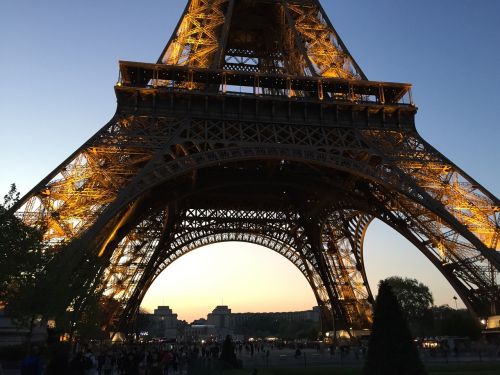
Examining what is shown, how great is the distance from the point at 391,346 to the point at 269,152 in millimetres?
18208

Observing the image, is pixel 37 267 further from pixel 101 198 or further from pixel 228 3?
pixel 228 3

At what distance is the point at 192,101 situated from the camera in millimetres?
28734

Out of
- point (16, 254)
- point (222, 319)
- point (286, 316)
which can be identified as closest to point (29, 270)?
point (16, 254)

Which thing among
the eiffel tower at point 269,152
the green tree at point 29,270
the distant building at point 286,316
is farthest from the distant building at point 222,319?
the green tree at point 29,270

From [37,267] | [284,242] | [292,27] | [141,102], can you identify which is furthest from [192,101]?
[284,242]

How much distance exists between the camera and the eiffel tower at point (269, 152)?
79.7ft

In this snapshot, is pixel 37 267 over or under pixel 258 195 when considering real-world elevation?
under

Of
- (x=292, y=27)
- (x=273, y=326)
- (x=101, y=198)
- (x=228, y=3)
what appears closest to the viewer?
(x=101, y=198)

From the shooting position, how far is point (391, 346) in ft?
30.1

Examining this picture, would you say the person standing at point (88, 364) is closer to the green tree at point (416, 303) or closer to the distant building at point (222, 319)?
the green tree at point (416, 303)

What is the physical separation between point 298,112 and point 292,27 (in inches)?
326

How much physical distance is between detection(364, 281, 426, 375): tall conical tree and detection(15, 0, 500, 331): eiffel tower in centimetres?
1440

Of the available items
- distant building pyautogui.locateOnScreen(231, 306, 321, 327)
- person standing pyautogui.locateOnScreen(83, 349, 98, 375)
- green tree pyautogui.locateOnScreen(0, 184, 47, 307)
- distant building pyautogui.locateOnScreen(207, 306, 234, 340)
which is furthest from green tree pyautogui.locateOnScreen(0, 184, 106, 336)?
distant building pyautogui.locateOnScreen(231, 306, 321, 327)

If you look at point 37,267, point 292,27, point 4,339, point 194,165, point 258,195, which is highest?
point 292,27
